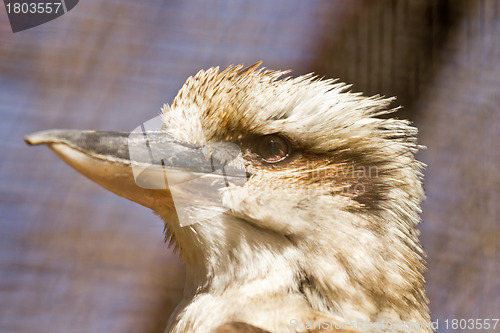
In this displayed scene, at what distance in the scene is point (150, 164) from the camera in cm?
40

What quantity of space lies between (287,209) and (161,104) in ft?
0.60

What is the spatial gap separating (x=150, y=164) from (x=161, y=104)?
142mm

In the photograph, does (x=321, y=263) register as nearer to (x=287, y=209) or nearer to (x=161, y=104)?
(x=287, y=209)

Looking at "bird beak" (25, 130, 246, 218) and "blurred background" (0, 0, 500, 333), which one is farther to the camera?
"blurred background" (0, 0, 500, 333)

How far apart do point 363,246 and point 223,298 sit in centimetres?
14

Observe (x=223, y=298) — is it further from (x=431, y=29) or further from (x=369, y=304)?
(x=431, y=29)

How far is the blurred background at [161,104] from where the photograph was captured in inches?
21.4

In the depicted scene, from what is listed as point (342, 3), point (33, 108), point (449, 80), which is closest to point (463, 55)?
point (449, 80)

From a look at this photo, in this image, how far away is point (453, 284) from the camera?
76cm

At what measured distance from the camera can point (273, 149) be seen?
0.47m

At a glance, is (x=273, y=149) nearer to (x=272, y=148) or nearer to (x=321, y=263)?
(x=272, y=148)

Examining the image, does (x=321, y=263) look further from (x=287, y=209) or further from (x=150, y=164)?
(x=150, y=164)

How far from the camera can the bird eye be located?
46 centimetres

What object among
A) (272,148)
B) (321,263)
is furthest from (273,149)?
(321,263)
